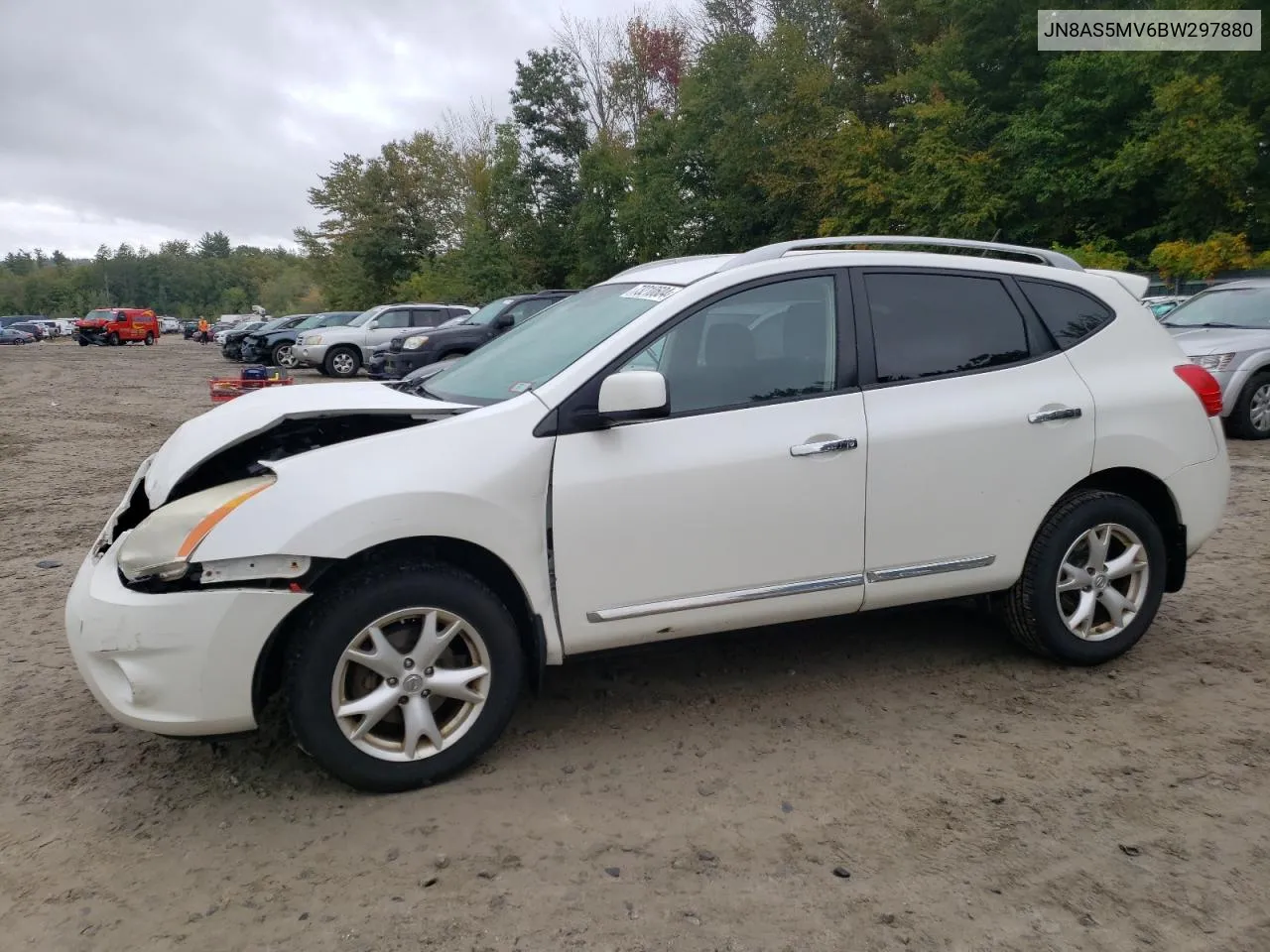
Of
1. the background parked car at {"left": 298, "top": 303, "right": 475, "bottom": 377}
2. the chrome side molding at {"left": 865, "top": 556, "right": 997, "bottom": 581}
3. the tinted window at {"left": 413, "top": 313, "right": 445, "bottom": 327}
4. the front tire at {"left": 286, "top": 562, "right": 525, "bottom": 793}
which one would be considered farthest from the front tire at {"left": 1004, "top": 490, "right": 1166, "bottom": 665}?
the tinted window at {"left": 413, "top": 313, "right": 445, "bottom": 327}

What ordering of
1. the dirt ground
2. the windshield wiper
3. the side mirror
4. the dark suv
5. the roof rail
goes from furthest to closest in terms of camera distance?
the dark suv < the windshield wiper < the roof rail < the side mirror < the dirt ground

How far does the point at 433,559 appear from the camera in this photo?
3.25 meters

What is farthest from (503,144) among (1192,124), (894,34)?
(1192,124)

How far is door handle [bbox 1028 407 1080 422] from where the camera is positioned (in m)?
3.92

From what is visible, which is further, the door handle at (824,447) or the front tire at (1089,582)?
the front tire at (1089,582)

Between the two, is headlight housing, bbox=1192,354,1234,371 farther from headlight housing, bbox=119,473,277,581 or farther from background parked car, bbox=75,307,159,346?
background parked car, bbox=75,307,159,346

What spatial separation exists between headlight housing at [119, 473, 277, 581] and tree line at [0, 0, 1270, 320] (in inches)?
868

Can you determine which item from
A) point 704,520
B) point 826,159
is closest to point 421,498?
point 704,520

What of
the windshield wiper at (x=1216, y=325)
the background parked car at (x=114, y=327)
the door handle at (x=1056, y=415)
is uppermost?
the background parked car at (x=114, y=327)

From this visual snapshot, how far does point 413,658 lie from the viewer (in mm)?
3145

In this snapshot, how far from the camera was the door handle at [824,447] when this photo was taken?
11.6 feet

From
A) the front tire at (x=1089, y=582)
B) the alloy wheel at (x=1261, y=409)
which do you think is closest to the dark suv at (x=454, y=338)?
the alloy wheel at (x=1261, y=409)

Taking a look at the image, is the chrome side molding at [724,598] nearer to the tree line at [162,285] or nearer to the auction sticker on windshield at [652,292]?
the auction sticker on windshield at [652,292]

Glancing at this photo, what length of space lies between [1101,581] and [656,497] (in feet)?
6.87
